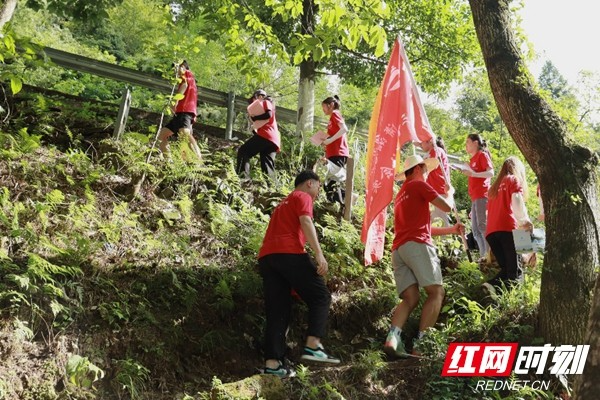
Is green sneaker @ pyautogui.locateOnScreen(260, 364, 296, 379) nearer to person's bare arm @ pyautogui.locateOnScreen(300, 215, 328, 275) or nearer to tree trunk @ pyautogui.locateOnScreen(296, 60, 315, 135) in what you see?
person's bare arm @ pyautogui.locateOnScreen(300, 215, 328, 275)

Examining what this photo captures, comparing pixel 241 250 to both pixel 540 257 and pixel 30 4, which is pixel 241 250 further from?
pixel 30 4

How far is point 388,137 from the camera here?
7875 mm

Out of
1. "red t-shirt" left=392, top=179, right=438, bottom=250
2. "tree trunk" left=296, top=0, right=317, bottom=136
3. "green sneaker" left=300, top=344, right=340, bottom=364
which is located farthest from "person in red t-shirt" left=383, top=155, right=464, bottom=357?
"tree trunk" left=296, top=0, right=317, bottom=136

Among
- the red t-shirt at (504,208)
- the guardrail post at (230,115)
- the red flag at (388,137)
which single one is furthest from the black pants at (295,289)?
the guardrail post at (230,115)

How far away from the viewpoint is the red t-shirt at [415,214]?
6824 millimetres

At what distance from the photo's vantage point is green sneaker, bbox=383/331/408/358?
6574 mm

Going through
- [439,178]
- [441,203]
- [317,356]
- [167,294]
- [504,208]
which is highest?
[439,178]

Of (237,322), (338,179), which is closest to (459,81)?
(338,179)

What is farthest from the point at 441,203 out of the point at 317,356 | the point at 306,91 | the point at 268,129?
the point at 306,91

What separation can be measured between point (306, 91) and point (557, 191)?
33.2 feet

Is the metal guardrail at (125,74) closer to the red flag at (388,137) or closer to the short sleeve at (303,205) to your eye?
the red flag at (388,137)

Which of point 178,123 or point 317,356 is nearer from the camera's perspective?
point 317,356

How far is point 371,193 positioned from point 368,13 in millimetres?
2323
